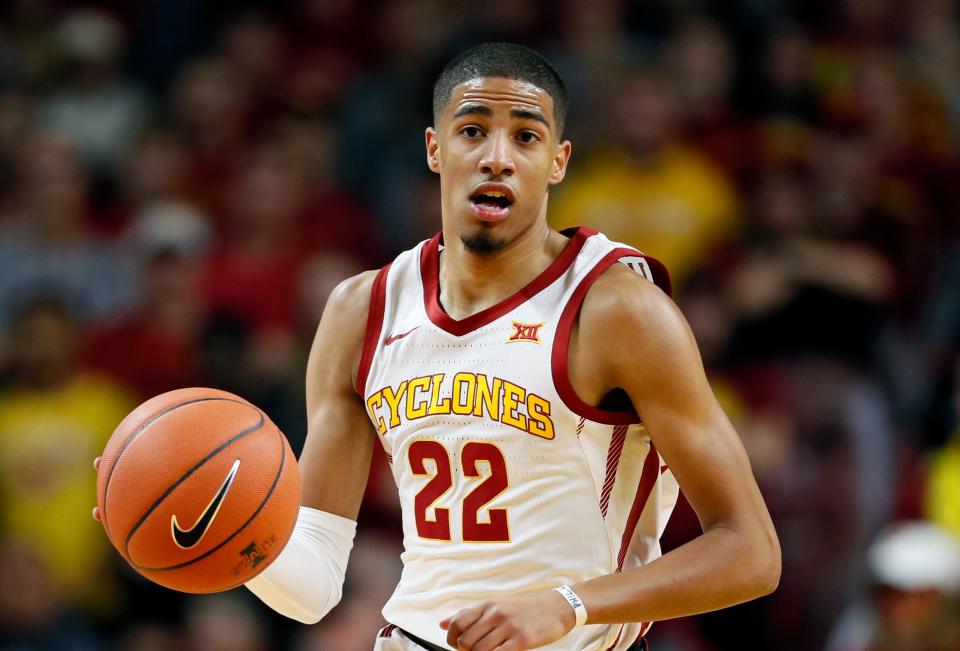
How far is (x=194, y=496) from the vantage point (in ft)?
11.6

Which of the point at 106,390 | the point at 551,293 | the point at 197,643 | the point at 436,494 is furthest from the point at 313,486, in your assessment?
the point at 106,390

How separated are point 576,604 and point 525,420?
530mm

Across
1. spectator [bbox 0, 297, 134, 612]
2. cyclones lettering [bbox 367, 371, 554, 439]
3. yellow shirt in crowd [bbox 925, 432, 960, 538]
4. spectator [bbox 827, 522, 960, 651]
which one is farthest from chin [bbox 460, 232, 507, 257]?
spectator [bbox 0, 297, 134, 612]

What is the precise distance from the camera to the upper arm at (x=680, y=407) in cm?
354

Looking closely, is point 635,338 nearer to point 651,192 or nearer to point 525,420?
point 525,420

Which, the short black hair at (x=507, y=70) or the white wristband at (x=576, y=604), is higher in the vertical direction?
the short black hair at (x=507, y=70)

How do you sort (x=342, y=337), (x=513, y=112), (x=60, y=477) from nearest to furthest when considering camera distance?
(x=513, y=112) < (x=342, y=337) < (x=60, y=477)

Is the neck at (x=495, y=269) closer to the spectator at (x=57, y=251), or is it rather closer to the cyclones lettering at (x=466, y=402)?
the cyclones lettering at (x=466, y=402)

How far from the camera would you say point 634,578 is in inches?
136

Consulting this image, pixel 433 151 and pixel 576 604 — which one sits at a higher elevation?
pixel 433 151

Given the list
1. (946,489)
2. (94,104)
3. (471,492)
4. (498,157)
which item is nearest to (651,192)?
(946,489)

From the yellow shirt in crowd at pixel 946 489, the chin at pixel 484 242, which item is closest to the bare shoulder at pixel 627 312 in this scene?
the chin at pixel 484 242

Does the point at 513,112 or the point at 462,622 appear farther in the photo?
the point at 513,112

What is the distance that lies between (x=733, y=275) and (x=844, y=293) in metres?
0.60
